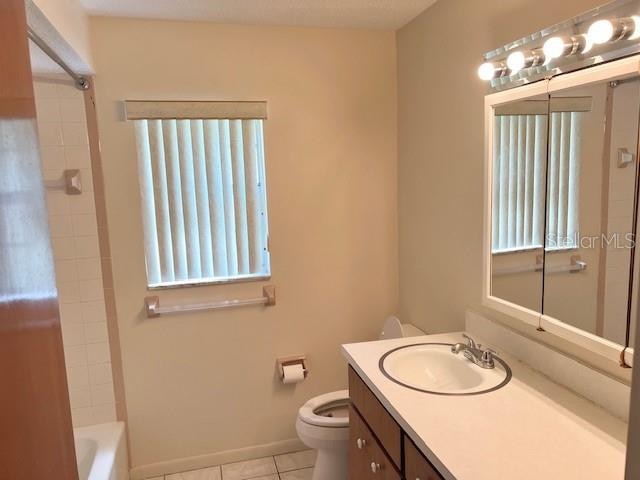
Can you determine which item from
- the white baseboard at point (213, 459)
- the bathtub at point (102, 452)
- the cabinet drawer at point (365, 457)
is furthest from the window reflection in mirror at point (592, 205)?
the bathtub at point (102, 452)

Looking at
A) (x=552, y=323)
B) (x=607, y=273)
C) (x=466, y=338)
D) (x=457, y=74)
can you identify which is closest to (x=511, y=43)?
(x=457, y=74)

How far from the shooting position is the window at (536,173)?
1470 mm

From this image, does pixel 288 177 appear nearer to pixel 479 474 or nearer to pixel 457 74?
pixel 457 74

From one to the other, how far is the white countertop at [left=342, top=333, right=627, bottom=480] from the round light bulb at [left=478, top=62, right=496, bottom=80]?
106 centimetres

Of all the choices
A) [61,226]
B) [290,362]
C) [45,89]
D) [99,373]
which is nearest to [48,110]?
[45,89]

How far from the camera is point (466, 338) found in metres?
1.92

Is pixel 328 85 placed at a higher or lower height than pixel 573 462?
higher

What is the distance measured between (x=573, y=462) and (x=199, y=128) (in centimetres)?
209

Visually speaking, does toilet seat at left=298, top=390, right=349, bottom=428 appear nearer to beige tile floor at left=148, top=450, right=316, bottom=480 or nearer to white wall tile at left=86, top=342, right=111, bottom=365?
beige tile floor at left=148, top=450, right=316, bottom=480

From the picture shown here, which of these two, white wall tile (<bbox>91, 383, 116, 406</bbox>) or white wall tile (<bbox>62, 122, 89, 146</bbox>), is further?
white wall tile (<bbox>91, 383, 116, 406</bbox>)

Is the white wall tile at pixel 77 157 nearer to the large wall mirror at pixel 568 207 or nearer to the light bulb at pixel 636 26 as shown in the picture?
the large wall mirror at pixel 568 207

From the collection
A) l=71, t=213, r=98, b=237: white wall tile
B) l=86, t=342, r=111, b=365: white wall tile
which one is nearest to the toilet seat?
l=86, t=342, r=111, b=365: white wall tile

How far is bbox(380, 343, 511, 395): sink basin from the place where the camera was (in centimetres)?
166

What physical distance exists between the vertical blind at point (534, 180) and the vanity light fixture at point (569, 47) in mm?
141
